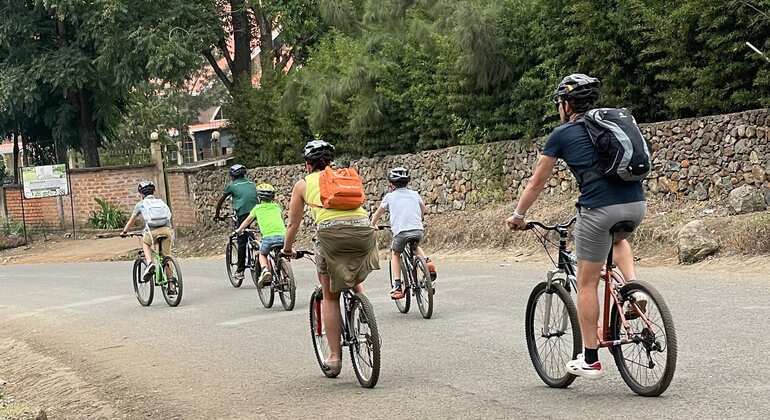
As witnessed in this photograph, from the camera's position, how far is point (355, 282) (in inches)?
330

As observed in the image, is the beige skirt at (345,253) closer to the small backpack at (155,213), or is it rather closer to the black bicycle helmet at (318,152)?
the black bicycle helmet at (318,152)

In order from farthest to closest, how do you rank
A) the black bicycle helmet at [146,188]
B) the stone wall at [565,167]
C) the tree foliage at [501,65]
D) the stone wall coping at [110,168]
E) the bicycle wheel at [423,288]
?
1. the stone wall coping at [110,168]
2. the tree foliage at [501,65]
3. the stone wall at [565,167]
4. the black bicycle helmet at [146,188]
5. the bicycle wheel at [423,288]

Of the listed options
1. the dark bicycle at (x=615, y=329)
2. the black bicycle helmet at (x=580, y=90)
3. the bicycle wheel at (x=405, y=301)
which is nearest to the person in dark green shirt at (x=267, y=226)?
the bicycle wheel at (x=405, y=301)

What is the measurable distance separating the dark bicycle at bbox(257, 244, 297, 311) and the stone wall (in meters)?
7.47

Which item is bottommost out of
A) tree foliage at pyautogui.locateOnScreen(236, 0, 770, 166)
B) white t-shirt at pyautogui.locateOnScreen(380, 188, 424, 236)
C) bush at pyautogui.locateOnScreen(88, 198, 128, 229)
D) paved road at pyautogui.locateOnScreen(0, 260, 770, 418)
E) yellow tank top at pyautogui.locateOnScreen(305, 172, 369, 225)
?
paved road at pyautogui.locateOnScreen(0, 260, 770, 418)

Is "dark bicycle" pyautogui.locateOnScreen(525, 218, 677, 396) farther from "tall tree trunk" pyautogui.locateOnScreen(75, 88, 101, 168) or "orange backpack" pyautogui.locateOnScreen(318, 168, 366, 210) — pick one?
"tall tree trunk" pyautogui.locateOnScreen(75, 88, 101, 168)

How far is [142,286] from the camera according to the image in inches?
658

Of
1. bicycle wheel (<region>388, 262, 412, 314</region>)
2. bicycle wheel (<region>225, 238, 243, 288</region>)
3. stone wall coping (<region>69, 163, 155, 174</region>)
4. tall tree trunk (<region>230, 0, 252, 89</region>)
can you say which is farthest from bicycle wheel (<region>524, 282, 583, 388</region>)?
stone wall coping (<region>69, 163, 155, 174</region>)

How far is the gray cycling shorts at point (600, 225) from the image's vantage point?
22.6ft

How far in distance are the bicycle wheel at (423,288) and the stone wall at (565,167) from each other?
7.21 meters

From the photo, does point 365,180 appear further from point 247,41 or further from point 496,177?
point 247,41

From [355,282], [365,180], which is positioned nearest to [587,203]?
[355,282]

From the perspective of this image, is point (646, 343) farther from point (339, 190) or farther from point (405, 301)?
point (405, 301)

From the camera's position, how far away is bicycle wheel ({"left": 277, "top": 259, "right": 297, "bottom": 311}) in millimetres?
14188
